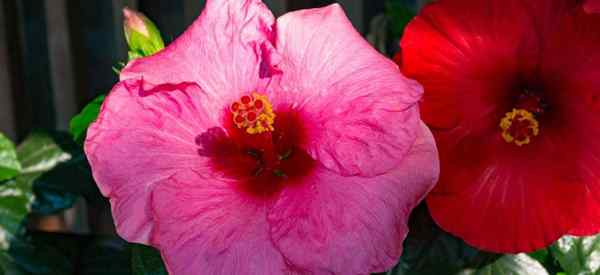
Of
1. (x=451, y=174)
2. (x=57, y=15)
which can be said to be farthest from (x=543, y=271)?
(x=57, y=15)

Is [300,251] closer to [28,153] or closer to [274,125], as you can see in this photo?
[274,125]

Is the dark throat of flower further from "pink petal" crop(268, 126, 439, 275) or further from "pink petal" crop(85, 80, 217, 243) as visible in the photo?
"pink petal" crop(85, 80, 217, 243)

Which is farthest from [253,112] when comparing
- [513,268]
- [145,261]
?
[513,268]

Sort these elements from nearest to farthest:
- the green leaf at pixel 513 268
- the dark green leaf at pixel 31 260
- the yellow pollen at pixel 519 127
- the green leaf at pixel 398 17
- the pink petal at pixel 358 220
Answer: the pink petal at pixel 358 220, the yellow pollen at pixel 519 127, the green leaf at pixel 513 268, the dark green leaf at pixel 31 260, the green leaf at pixel 398 17

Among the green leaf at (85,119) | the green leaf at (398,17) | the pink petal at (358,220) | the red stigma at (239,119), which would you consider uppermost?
the red stigma at (239,119)

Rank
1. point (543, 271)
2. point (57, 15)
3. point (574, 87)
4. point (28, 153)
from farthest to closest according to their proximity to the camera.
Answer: point (57, 15) < point (28, 153) < point (543, 271) < point (574, 87)

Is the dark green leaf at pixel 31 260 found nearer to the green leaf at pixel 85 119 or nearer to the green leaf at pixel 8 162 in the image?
the green leaf at pixel 8 162

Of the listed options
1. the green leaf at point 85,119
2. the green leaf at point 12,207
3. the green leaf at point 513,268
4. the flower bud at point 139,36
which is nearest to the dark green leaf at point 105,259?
the green leaf at point 12,207
